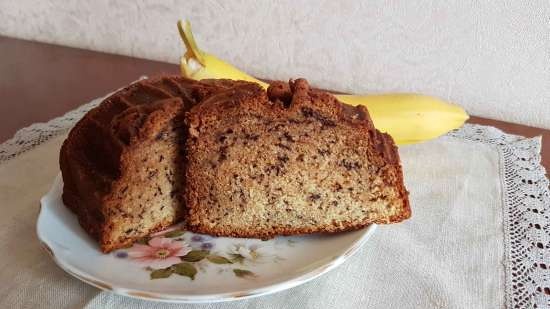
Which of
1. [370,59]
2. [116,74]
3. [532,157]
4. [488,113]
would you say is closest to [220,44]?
[116,74]

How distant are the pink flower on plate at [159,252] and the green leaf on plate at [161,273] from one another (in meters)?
0.01

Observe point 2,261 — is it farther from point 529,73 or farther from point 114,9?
point 529,73

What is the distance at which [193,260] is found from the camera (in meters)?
1.15

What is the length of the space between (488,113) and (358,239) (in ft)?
3.52

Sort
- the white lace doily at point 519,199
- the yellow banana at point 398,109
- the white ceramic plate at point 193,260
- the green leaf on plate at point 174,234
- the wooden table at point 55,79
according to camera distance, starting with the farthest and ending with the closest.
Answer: the wooden table at point 55,79, the yellow banana at point 398,109, the green leaf on plate at point 174,234, the white lace doily at point 519,199, the white ceramic plate at point 193,260

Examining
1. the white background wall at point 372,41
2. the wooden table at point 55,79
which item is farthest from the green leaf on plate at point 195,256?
the white background wall at point 372,41

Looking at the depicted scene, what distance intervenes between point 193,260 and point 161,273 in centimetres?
8

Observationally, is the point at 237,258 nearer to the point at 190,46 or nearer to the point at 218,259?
the point at 218,259

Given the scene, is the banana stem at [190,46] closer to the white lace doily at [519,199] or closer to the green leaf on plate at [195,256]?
the white lace doily at [519,199]

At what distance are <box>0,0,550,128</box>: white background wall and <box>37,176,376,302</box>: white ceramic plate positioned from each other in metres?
0.96

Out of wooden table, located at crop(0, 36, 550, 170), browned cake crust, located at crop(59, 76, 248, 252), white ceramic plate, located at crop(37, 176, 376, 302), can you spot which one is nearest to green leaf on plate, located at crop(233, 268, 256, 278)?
white ceramic plate, located at crop(37, 176, 376, 302)

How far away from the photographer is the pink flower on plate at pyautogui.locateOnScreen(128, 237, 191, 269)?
1139 millimetres

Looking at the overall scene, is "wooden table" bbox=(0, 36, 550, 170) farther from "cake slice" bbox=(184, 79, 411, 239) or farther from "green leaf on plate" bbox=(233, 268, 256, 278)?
"green leaf on plate" bbox=(233, 268, 256, 278)

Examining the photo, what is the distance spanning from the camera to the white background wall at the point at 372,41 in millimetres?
1850
